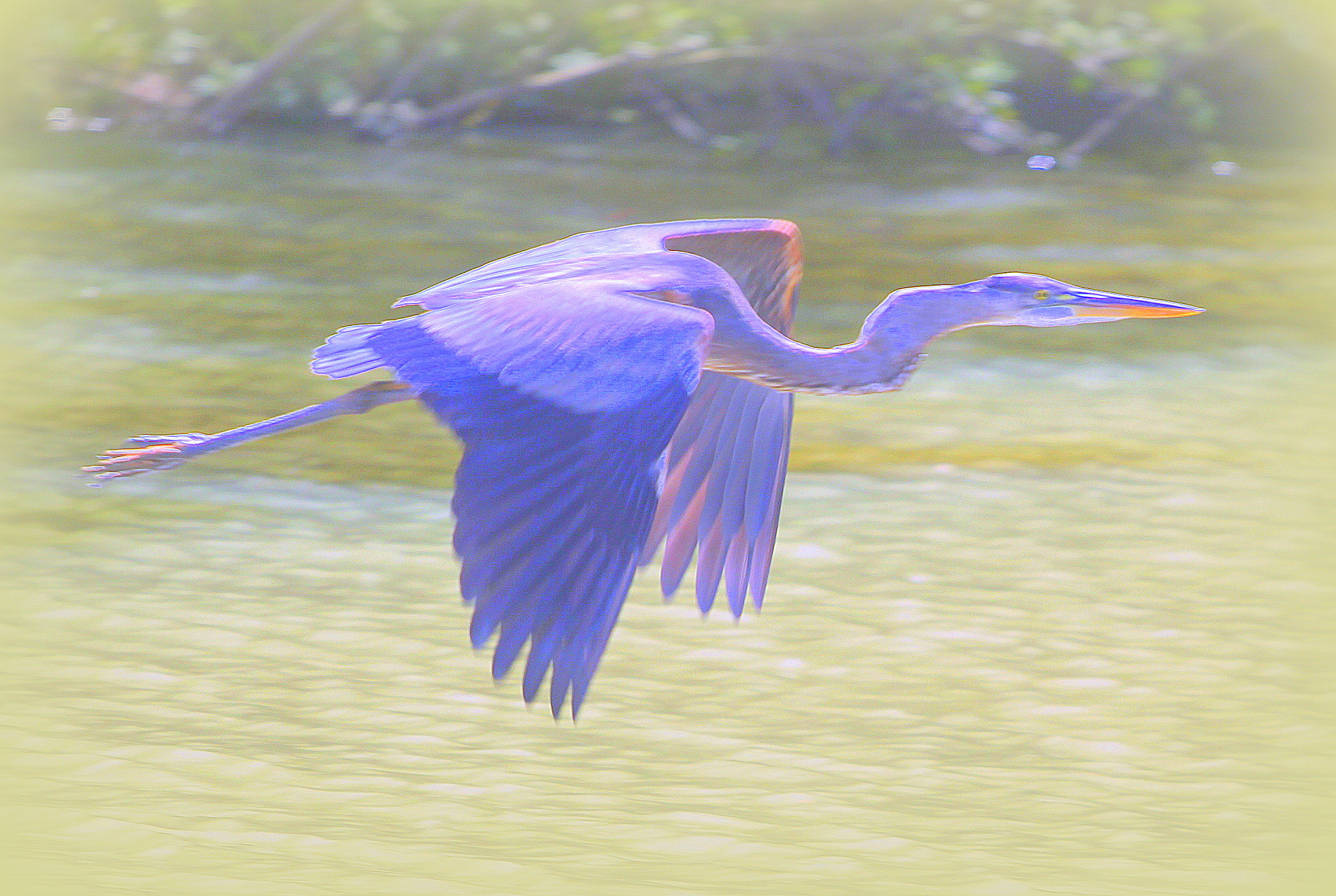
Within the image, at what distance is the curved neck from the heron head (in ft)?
0.20

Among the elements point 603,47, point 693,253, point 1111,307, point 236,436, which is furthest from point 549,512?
point 603,47

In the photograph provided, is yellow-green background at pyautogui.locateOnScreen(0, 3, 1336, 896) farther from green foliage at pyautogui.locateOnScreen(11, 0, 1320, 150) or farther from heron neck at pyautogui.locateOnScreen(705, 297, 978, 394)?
green foliage at pyautogui.locateOnScreen(11, 0, 1320, 150)

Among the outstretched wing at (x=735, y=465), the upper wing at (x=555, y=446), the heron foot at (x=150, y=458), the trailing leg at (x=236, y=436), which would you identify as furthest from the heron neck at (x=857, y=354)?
the heron foot at (x=150, y=458)

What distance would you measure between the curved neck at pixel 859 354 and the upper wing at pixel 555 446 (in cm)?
57

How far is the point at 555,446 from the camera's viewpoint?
2982 millimetres

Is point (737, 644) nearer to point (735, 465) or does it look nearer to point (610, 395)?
point (735, 465)

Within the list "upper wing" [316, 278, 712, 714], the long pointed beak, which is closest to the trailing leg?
"upper wing" [316, 278, 712, 714]

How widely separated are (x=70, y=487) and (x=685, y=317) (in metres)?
3.37

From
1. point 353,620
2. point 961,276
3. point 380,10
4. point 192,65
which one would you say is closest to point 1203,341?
point 961,276

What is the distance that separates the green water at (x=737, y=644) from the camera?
348 centimetres

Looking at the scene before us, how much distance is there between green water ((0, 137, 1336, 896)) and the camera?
3484 mm

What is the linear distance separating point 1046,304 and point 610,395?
132 centimetres

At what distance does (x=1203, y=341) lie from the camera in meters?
8.28

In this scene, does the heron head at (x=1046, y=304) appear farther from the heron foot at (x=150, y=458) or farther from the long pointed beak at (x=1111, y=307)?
the heron foot at (x=150, y=458)
